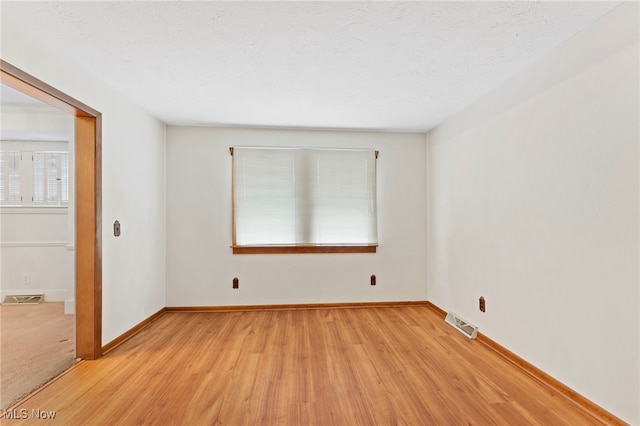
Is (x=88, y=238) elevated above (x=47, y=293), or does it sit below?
above

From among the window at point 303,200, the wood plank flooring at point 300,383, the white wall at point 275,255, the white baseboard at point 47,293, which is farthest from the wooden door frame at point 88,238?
the white baseboard at point 47,293

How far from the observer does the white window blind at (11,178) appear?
4.17 m

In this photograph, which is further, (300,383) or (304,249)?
(304,249)

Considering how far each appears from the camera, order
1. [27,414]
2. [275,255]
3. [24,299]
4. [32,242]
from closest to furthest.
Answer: [27,414] → [275,255] → [24,299] → [32,242]

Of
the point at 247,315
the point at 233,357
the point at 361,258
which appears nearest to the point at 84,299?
the point at 233,357

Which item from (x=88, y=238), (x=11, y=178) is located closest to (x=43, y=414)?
(x=88, y=238)

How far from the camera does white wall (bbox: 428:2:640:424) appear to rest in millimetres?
1571

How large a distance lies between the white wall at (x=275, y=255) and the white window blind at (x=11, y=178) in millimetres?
2428

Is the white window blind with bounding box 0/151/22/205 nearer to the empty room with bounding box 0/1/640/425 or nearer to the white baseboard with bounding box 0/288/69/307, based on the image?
the empty room with bounding box 0/1/640/425

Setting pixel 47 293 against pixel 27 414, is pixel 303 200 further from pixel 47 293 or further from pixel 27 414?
pixel 47 293

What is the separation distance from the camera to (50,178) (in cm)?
426

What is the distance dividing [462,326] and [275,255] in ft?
7.36

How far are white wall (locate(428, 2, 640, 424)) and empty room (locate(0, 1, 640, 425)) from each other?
0.5 inches

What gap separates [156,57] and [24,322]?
335cm
